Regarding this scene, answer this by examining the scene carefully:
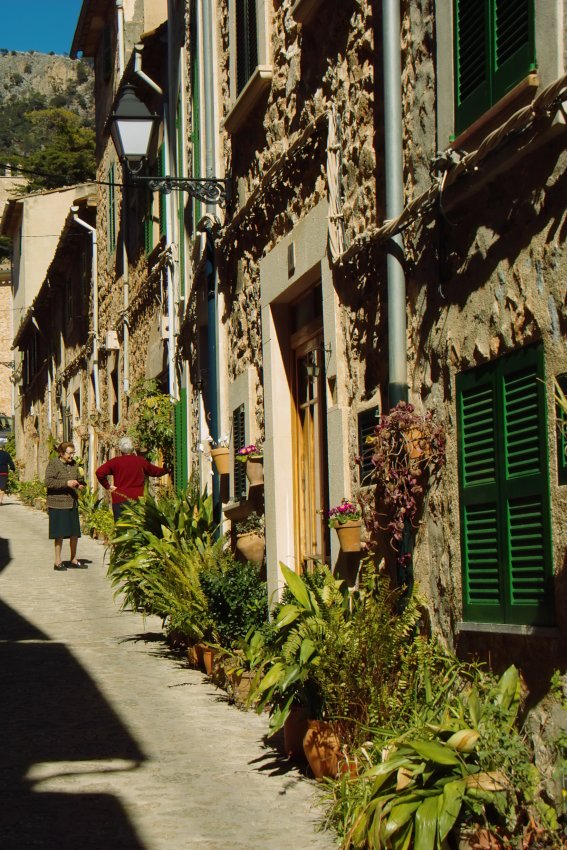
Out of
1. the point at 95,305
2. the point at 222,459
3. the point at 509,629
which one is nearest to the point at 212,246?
the point at 222,459

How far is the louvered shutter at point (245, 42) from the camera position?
938 cm

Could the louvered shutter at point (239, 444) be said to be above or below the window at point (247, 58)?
below

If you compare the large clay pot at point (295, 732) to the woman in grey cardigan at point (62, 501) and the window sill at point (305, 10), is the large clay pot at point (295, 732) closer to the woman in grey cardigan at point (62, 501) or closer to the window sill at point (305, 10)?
→ the window sill at point (305, 10)

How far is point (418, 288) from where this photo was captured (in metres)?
6.07

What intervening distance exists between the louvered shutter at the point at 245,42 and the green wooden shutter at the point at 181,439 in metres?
4.03

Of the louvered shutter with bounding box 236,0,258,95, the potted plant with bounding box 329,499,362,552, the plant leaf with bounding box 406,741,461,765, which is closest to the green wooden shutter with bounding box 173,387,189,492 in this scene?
the louvered shutter with bounding box 236,0,258,95

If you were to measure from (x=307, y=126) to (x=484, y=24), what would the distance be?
2.70 meters

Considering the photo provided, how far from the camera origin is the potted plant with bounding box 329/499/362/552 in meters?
6.72

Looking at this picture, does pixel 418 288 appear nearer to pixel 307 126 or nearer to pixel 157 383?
pixel 307 126

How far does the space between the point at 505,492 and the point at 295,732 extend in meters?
1.91

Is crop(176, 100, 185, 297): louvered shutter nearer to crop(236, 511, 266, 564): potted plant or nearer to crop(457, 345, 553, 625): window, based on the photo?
crop(236, 511, 266, 564): potted plant

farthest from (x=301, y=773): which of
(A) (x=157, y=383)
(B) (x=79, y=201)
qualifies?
(B) (x=79, y=201)

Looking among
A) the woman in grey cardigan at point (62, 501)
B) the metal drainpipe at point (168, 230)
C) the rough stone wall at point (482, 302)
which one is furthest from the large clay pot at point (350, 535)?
the woman in grey cardigan at point (62, 501)

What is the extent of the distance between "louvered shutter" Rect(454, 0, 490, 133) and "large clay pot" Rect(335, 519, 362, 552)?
7.02ft
